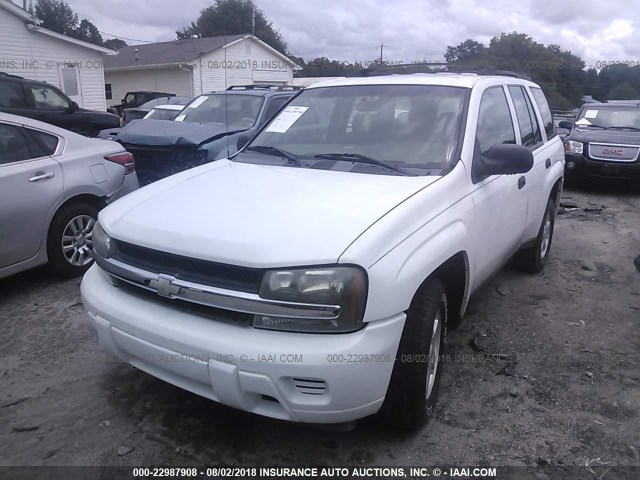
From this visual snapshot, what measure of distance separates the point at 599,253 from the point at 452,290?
12.1ft

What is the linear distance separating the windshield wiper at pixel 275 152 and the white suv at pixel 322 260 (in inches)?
0.7

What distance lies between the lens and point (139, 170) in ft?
22.5

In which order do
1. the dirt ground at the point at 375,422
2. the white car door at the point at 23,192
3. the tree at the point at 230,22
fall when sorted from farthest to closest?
the tree at the point at 230,22 → the white car door at the point at 23,192 → the dirt ground at the point at 375,422

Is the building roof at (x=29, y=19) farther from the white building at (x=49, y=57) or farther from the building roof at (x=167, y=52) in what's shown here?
the building roof at (x=167, y=52)

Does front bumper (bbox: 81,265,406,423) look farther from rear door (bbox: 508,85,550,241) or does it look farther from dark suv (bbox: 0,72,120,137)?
dark suv (bbox: 0,72,120,137)

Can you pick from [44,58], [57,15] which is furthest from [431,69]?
[57,15]

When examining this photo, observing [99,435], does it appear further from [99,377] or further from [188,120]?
[188,120]

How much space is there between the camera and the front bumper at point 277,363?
219 centimetres

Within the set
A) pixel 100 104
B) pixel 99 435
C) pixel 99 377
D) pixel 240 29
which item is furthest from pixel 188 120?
pixel 240 29

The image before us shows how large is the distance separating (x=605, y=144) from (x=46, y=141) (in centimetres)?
847

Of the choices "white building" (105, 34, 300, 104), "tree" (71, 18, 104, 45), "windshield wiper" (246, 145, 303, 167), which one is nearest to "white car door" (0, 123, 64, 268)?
"windshield wiper" (246, 145, 303, 167)

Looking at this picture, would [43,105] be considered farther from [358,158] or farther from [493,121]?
[493,121]

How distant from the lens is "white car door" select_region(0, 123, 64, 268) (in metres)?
4.17

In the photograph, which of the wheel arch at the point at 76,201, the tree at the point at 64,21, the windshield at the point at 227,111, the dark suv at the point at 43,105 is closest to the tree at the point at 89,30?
the tree at the point at 64,21
